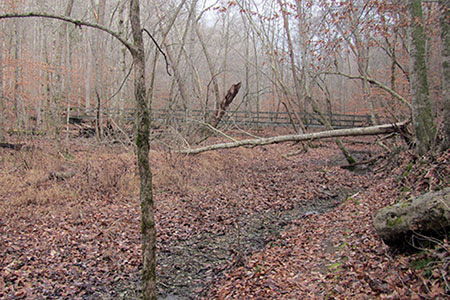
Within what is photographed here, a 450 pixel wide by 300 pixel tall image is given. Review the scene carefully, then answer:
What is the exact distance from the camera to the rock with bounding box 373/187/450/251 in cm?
387

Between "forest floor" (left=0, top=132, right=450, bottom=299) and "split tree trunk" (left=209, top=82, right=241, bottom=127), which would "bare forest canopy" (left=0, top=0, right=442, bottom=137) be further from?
"forest floor" (left=0, top=132, right=450, bottom=299)

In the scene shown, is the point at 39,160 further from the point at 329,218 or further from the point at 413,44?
the point at 413,44

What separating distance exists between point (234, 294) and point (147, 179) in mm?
2299

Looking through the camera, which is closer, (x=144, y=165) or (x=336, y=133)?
(x=144, y=165)

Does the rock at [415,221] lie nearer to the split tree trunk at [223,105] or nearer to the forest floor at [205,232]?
the forest floor at [205,232]

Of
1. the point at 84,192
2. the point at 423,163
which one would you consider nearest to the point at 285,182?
the point at 423,163

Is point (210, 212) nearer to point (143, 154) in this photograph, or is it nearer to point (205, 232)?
point (205, 232)

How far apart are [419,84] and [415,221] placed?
4520mm

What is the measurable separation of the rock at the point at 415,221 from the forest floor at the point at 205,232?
236mm

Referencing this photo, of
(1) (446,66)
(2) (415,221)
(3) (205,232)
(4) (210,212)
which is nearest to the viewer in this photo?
(2) (415,221)

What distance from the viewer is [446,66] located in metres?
6.16

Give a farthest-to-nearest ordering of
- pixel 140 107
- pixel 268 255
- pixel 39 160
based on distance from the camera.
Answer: pixel 39 160, pixel 268 255, pixel 140 107

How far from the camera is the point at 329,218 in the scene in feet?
24.5

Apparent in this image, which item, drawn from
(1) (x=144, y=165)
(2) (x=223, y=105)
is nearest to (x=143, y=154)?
(1) (x=144, y=165)
